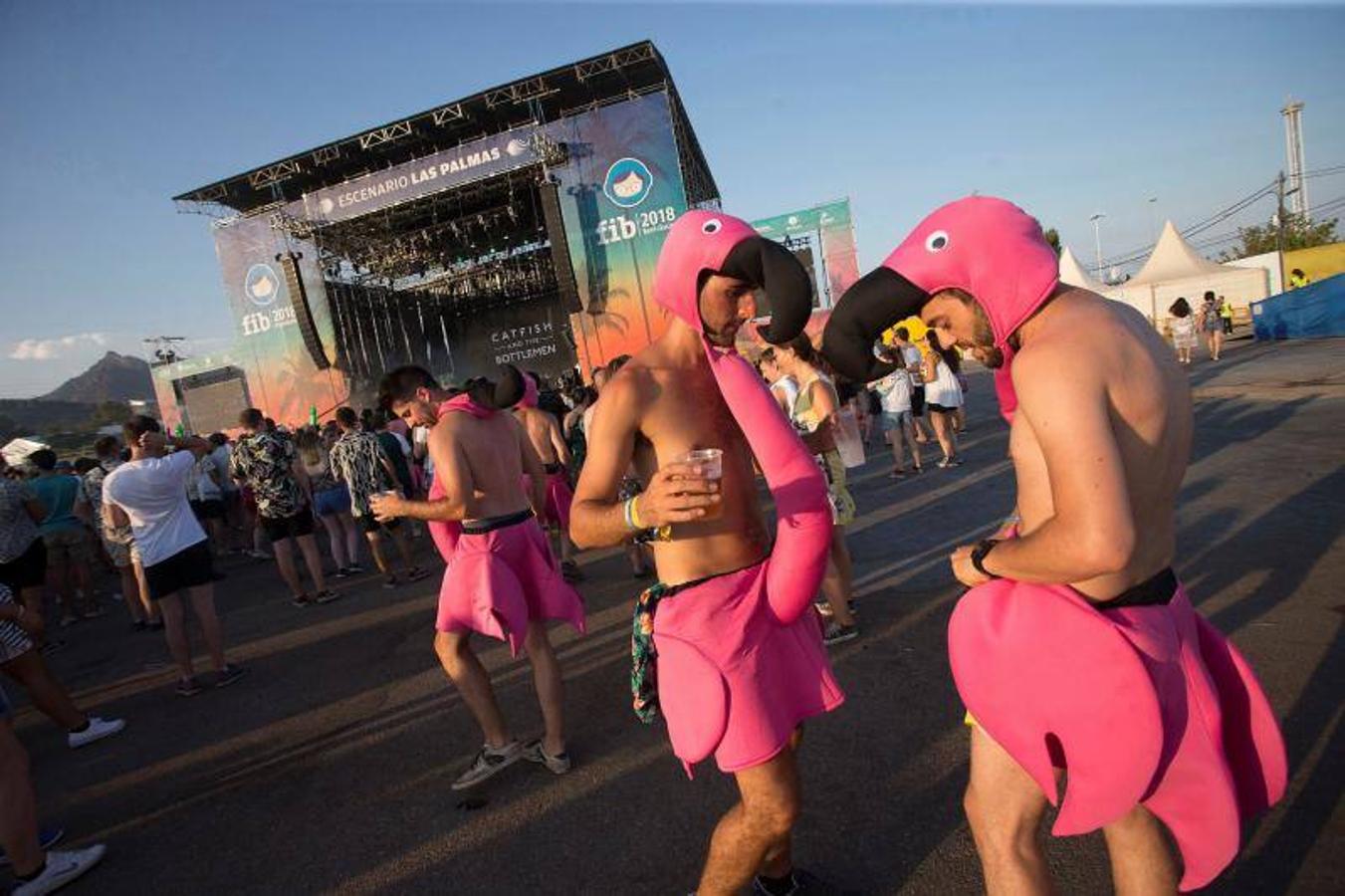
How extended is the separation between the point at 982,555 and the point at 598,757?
246 centimetres

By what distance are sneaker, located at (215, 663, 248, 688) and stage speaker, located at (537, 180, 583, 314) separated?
1551 centimetres

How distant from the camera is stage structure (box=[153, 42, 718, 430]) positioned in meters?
19.5

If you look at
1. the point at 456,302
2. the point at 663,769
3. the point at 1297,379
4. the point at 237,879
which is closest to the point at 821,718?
the point at 663,769

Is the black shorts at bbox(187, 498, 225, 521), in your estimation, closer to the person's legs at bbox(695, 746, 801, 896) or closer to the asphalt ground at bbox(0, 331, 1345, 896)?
the asphalt ground at bbox(0, 331, 1345, 896)

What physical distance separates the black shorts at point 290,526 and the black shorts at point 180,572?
2.03m

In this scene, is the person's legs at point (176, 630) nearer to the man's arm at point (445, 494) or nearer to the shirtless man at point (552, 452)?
the shirtless man at point (552, 452)

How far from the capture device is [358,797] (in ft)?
11.1

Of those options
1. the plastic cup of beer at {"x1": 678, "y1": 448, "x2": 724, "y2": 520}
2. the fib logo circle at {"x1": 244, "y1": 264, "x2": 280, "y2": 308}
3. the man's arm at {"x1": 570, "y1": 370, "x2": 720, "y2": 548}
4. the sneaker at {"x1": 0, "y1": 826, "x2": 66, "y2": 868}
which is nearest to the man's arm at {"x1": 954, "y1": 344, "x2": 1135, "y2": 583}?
the plastic cup of beer at {"x1": 678, "y1": 448, "x2": 724, "y2": 520}

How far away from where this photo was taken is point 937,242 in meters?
1.41

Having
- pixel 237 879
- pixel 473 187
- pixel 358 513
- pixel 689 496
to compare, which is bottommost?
pixel 237 879

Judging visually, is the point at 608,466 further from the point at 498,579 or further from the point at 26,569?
the point at 26,569

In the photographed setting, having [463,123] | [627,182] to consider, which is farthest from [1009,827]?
[463,123]

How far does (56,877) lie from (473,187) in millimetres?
20128

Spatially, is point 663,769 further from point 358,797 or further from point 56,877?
point 56,877
